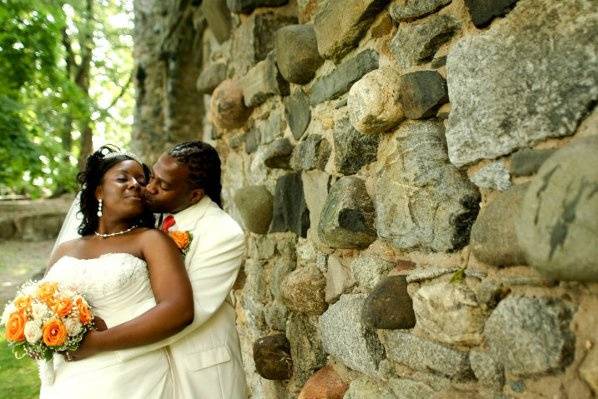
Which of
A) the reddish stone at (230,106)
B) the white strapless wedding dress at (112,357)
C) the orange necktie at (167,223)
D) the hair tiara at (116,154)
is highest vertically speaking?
the reddish stone at (230,106)

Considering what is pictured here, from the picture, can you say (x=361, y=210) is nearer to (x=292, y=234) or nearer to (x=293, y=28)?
(x=292, y=234)

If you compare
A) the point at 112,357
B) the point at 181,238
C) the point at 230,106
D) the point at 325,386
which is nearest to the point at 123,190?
the point at 181,238

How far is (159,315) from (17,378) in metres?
3.62

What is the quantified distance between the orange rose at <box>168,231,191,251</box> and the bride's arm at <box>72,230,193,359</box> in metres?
0.10

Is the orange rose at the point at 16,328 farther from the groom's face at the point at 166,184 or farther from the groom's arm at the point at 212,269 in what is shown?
the groom's face at the point at 166,184

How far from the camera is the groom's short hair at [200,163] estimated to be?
220 centimetres

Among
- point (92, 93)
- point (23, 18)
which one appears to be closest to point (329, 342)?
point (23, 18)

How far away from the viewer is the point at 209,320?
2.15 m

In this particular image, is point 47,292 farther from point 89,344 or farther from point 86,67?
point 86,67

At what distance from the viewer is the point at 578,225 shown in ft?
3.05

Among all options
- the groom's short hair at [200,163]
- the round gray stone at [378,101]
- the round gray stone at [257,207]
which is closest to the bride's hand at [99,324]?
the groom's short hair at [200,163]

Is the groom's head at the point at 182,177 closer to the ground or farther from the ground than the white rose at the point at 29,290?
farther from the ground

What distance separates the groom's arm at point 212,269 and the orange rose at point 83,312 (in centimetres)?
28

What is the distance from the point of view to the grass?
426cm
